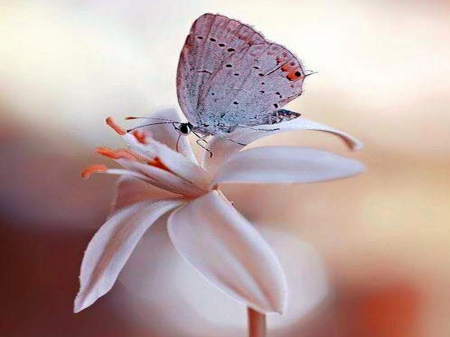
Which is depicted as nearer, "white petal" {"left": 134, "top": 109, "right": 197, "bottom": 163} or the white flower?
the white flower

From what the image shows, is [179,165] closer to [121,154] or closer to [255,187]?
[121,154]

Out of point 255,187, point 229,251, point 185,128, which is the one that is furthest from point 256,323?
point 255,187

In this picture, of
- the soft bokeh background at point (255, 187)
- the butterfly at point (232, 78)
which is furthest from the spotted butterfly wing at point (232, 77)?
the soft bokeh background at point (255, 187)

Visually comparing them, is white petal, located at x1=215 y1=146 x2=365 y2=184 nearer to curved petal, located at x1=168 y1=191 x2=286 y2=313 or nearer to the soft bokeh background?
curved petal, located at x1=168 y1=191 x2=286 y2=313

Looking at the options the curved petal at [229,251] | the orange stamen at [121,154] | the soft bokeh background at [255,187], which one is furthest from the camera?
the soft bokeh background at [255,187]

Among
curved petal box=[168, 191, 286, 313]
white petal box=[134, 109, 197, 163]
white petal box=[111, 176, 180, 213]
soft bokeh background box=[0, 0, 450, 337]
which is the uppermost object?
white petal box=[134, 109, 197, 163]

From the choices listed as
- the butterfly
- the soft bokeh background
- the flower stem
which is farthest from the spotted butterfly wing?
the soft bokeh background

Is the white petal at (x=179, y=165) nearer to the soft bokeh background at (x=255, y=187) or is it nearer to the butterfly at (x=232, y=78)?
the butterfly at (x=232, y=78)
